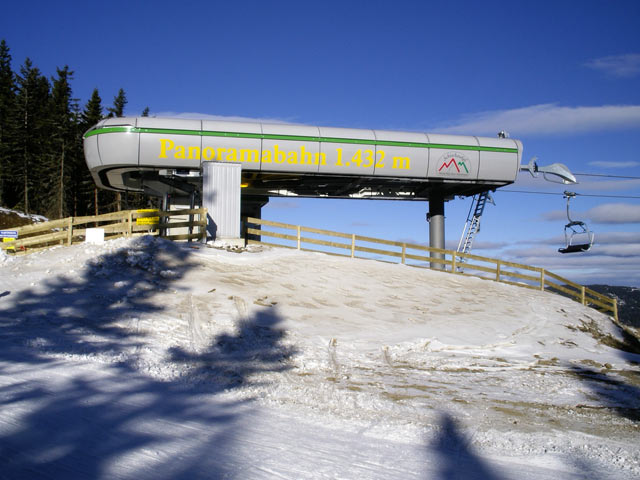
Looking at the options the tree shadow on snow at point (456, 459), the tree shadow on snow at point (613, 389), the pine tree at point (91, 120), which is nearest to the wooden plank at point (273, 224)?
the tree shadow on snow at point (613, 389)

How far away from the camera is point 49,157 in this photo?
43125mm

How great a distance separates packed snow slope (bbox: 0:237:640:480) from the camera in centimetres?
473

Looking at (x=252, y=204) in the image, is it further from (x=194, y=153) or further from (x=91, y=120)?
(x=91, y=120)

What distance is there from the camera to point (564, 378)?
9.59 meters

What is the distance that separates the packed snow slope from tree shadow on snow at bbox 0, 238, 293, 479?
0.09 ft

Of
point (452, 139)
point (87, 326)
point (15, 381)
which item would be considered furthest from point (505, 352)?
point (452, 139)

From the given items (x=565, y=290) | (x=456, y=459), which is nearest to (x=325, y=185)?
(x=565, y=290)

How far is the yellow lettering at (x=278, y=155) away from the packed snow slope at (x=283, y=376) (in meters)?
4.62

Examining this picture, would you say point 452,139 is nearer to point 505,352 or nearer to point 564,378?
point 505,352

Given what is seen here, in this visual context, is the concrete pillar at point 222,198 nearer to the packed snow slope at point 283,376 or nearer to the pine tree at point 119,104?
the packed snow slope at point 283,376

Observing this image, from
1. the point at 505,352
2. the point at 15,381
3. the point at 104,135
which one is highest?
the point at 104,135

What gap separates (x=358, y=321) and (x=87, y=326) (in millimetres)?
6182

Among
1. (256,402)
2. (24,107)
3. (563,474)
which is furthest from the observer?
(24,107)

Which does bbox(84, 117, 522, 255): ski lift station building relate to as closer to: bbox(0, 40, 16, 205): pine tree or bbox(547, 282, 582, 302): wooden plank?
bbox(547, 282, 582, 302): wooden plank
